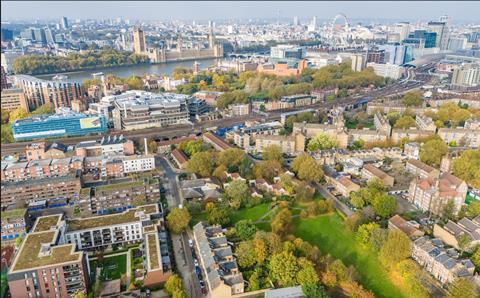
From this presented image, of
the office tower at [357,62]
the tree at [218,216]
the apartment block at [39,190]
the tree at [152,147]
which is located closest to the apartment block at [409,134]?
the tree at [218,216]

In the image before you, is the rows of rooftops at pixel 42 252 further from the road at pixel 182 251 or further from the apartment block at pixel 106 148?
the apartment block at pixel 106 148

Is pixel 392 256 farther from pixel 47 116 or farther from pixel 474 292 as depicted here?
pixel 47 116

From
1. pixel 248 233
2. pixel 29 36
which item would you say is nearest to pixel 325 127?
pixel 248 233

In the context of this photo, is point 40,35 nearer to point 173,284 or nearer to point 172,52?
point 172,52

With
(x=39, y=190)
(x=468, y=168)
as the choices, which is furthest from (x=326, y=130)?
(x=39, y=190)

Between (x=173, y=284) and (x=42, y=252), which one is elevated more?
(x=42, y=252)

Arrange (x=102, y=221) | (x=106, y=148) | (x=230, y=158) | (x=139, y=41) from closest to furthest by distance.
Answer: (x=102, y=221) → (x=230, y=158) → (x=106, y=148) → (x=139, y=41)
